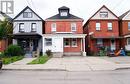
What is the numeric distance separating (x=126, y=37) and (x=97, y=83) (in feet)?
114

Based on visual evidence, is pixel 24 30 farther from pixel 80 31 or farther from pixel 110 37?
pixel 110 37

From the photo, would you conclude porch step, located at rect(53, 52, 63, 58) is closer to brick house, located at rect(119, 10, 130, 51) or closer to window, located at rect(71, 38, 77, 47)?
window, located at rect(71, 38, 77, 47)

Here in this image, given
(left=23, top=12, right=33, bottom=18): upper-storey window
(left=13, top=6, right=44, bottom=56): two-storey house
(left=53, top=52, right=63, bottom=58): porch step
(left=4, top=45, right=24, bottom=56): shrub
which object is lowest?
(left=53, top=52, right=63, bottom=58): porch step

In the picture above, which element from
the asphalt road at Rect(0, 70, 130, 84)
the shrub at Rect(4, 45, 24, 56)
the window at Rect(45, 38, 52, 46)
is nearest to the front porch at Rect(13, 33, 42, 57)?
the window at Rect(45, 38, 52, 46)

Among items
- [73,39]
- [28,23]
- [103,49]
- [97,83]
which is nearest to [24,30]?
[28,23]

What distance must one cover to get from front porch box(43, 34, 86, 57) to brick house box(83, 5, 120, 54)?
2.31 m

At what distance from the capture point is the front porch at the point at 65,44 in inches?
1778

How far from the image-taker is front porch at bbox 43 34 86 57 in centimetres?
4516

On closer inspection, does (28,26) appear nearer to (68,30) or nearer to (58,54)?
(68,30)

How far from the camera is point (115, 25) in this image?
4828 cm

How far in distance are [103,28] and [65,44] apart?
283 inches

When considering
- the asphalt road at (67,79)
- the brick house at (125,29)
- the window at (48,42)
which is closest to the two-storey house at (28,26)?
the window at (48,42)

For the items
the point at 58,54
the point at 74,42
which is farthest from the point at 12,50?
the point at 74,42

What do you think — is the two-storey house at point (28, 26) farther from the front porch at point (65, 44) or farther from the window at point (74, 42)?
the window at point (74, 42)
